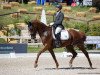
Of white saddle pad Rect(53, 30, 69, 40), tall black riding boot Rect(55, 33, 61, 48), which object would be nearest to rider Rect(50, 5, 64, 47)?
tall black riding boot Rect(55, 33, 61, 48)

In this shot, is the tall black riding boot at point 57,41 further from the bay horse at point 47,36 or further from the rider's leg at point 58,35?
the bay horse at point 47,36

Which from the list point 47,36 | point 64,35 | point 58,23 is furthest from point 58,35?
point 58,23

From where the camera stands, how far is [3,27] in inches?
1438

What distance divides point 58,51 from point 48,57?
3.66 metres

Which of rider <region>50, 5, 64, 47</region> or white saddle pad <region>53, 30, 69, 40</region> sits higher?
rider <region>50, 5, 64, 47</region>

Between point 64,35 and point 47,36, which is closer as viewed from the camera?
point 47,36

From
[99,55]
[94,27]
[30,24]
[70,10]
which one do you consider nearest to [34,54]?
[99,55]

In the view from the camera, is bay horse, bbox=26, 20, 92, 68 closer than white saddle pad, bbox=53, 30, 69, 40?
Yes

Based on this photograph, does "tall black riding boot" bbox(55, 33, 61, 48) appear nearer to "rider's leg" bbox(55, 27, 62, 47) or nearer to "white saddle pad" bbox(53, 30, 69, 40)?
"rider's leg" bbox(55, 27, 62, 47)

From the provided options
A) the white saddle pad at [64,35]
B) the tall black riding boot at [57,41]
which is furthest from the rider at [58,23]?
the white saddle pad at [64,35]

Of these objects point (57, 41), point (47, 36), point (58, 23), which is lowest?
point (57, 41)

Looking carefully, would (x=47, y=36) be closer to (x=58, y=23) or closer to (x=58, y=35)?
(x=58, y=35)

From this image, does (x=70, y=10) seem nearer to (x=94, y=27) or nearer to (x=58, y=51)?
(x=94, y=27)

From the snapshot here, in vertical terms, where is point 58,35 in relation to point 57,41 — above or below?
above
